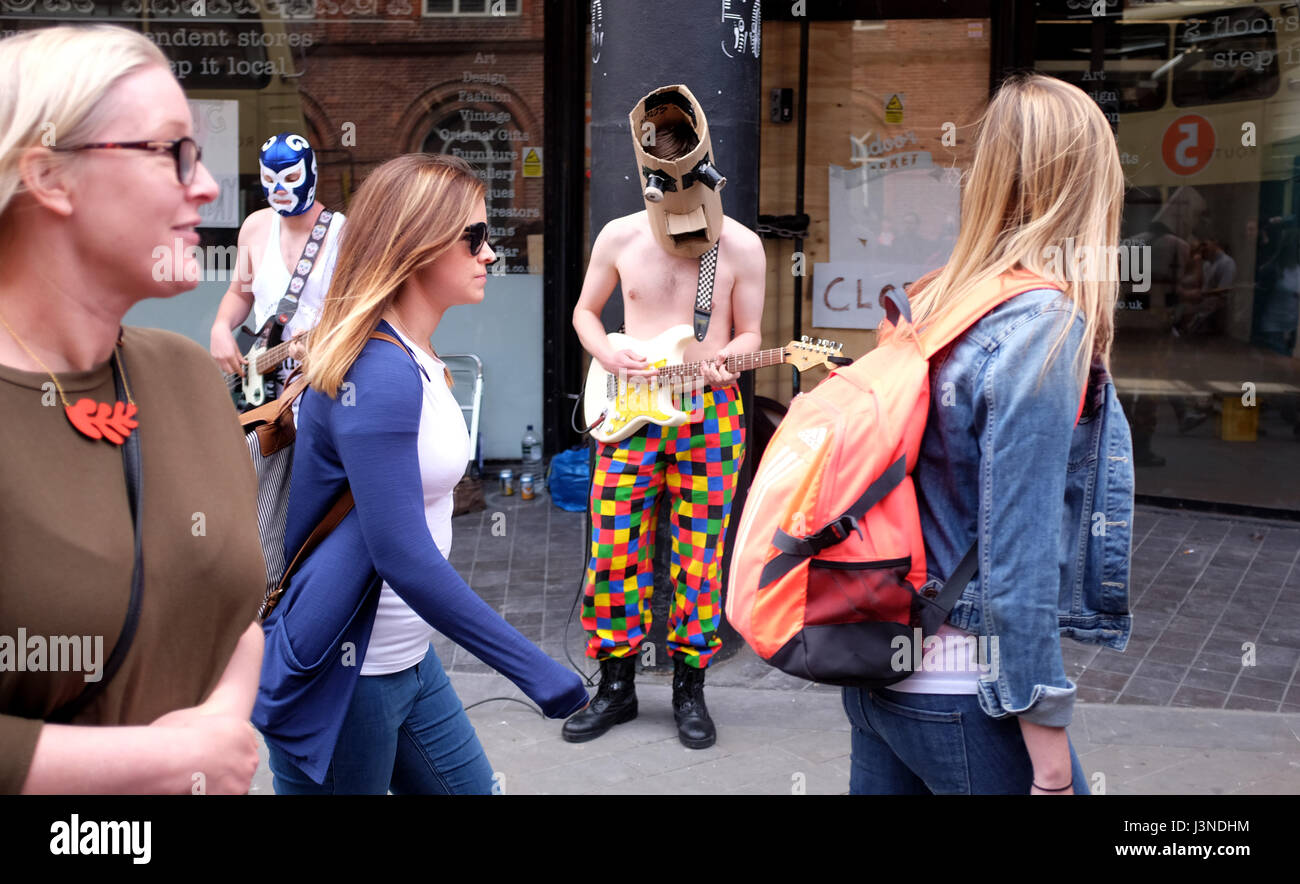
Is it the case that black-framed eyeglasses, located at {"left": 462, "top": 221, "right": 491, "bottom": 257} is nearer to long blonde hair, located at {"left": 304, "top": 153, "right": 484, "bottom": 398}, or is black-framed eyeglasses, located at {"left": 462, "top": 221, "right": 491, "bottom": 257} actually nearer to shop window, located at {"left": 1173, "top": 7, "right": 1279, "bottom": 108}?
long blonde hair, located at {"left": 304, "top": 153, "right": 484, "bottom": 398}

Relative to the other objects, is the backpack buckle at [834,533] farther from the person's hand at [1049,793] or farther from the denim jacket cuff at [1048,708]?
the person's hand at [1049,793]

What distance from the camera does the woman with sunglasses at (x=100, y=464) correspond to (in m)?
1.45

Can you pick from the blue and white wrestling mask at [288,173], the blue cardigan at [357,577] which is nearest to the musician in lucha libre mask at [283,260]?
the blue and white wrestling mask at [288,173]

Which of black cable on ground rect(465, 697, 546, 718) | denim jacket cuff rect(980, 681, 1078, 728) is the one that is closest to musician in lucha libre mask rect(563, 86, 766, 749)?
black cable on ground rect(465, 697, 546, 718)

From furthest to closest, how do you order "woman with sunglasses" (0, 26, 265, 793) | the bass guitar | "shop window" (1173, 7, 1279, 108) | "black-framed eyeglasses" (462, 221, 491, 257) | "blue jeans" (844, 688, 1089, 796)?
"shop window" (1173, 7, 1279, 108), the bass guitar, "black-framed eyeglasses" (462, 221, 491, 257), "blue jeans" (844, 688, 1089, 796), "woman with sunglasses" (0, 26, 265, 793)

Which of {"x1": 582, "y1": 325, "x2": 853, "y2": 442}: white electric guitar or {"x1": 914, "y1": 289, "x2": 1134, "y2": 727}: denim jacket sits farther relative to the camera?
{"x1": 582, "y1": 325, "x2": 853, "y2": 442}: white electric guitar

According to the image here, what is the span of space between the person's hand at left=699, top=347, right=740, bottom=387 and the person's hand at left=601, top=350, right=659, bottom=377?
18 centimetres

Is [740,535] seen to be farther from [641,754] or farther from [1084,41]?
[1084,41]

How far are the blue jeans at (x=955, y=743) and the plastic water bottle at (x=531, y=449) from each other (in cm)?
657

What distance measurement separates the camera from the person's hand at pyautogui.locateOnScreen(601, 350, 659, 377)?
15.2 ft

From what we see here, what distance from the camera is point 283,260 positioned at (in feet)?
17.5

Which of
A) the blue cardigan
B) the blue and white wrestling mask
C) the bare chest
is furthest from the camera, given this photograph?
the bare chest
